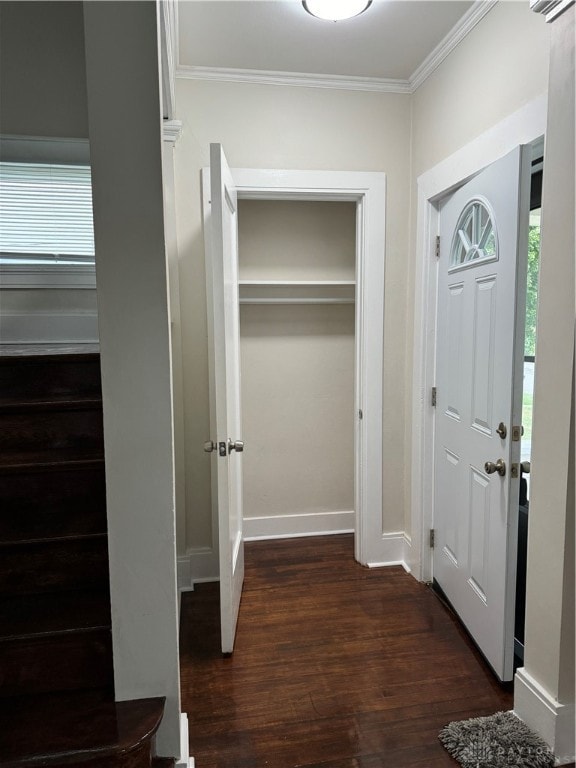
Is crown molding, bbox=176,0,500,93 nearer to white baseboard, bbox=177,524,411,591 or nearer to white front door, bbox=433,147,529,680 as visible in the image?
white front door, bbox=433,147,529,680

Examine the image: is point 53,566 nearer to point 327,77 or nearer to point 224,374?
point 224,374

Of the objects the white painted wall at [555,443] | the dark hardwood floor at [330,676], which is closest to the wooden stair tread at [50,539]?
the dark hardwood floor at [330,676]

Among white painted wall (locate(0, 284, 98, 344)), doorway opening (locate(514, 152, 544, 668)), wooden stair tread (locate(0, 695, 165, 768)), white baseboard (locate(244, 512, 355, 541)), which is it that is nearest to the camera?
wooden stair tread (locate(0, 695, 165, 768))

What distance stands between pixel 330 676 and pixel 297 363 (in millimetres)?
1818

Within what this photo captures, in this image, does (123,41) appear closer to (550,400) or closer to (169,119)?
(169,119)

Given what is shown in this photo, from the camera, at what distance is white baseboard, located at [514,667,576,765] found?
1521 mm

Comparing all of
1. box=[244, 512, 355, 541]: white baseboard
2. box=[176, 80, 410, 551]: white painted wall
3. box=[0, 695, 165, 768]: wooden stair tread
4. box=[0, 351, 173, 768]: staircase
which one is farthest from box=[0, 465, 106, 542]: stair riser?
box=[244, 512, 355, 541]: white baseboard

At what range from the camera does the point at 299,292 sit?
10.2ft

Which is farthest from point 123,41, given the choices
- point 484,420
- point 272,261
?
point 272,261

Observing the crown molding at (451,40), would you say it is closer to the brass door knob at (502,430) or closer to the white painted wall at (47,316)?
the brass door knob at (502,430)

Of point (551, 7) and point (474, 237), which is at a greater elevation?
point (551, 7)

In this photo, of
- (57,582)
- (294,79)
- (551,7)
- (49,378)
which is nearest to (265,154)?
(294,79)

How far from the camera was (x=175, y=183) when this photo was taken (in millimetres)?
2461

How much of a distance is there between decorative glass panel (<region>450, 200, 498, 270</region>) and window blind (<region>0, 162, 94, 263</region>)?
1964 mm
